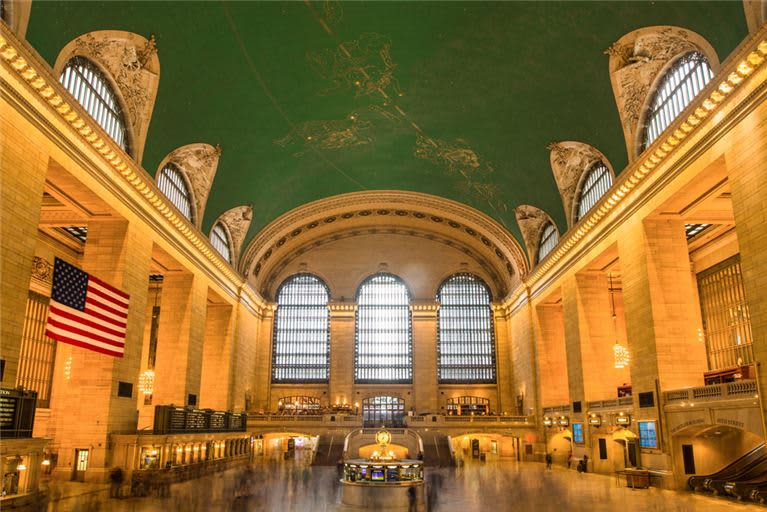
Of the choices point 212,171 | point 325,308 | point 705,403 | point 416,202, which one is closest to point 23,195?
point 212,171

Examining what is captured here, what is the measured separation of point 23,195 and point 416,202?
80.1 ft

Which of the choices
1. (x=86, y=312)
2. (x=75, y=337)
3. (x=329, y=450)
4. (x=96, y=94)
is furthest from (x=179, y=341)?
(x=96, y=94)

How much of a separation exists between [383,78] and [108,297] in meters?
12.1

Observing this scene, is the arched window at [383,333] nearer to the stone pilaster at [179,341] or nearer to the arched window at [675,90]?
the stone pilaster at [179,341]

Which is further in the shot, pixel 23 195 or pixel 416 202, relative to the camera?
pixel 416 202

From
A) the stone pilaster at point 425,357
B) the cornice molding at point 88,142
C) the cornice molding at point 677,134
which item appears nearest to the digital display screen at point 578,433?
the cornice molding at point 677,134

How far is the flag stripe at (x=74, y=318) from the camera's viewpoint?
1492cm

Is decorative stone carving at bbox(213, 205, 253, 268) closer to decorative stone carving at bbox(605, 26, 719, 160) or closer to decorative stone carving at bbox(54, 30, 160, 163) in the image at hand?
decorative stone carving at bbox(54, 30, 160, 163)

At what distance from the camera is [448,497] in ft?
49.2

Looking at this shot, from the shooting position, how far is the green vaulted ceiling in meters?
16.8

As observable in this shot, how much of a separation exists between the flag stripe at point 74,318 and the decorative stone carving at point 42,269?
8.20 m

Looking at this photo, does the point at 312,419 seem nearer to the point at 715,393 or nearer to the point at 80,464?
the point at 80,464

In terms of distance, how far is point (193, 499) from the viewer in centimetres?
1450

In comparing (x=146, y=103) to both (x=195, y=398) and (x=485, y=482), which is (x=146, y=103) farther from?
(x=485, y=482)
